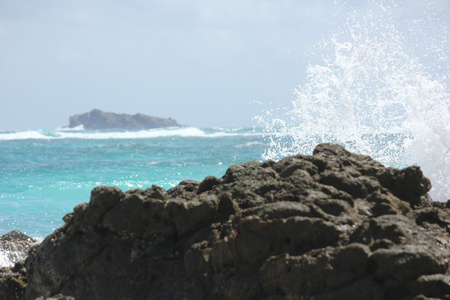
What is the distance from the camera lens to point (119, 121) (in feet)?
299

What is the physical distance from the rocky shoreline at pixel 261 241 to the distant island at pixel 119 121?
85.0 m

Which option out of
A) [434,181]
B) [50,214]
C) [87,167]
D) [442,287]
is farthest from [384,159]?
[87,167]

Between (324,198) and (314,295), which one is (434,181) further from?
(314,295)

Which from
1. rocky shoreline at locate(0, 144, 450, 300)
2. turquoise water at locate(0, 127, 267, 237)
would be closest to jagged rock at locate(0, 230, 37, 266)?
turquoise water at locate(0, 127, 267, 237)

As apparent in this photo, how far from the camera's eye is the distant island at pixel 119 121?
294ft

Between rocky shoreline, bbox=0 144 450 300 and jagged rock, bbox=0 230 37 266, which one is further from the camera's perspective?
jagged rock, bbox=0 230 37 266

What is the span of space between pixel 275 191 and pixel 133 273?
4.11 feet

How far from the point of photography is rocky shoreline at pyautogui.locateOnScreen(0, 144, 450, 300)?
11.1 feet

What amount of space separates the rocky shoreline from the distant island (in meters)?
85.0

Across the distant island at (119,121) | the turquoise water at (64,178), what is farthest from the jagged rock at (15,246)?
the distant island at (119,121)

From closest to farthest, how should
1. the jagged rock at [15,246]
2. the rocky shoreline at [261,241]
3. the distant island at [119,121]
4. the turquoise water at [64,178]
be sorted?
the rocky shoreline at [261,241] → the jagged rock at [15,246] → the turquoise water at [64,178] → the distant island at [119,121]

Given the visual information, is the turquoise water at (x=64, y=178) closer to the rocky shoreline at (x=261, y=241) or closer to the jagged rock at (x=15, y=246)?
the jagged rock at (x=15, y=246)

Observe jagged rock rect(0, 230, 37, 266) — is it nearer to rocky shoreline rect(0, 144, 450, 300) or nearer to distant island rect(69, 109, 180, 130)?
rocky shoreline rect(0, 144, 450, 300)

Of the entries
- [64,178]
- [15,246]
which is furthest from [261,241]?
[64,178]
